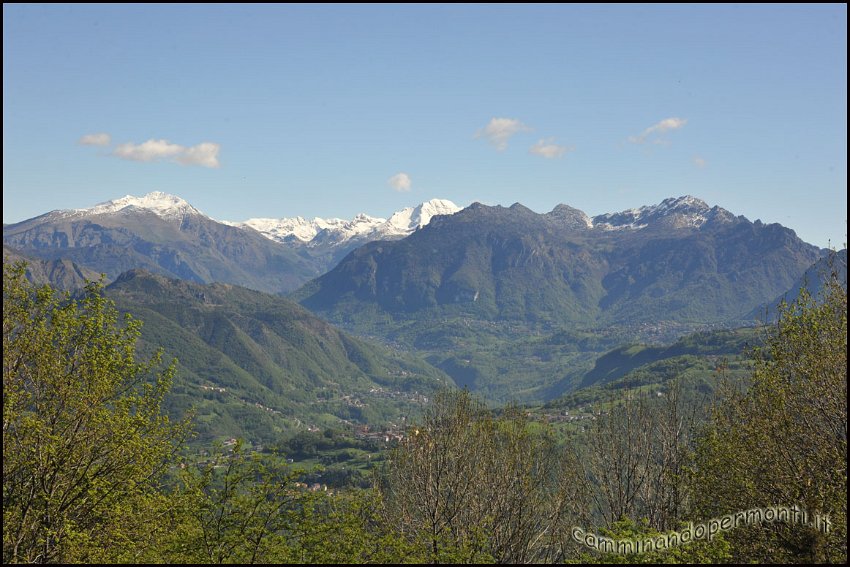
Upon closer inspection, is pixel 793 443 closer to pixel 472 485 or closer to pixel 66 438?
pixel 472 485

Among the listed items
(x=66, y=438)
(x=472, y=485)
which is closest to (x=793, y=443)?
(x=472, y=485)

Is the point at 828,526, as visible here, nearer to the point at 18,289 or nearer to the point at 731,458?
the point at 731,458

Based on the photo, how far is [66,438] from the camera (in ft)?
107

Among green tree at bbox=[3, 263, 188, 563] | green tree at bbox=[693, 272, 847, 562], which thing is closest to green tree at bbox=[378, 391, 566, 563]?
green tree at bbox=[693, 272, 847, 562]

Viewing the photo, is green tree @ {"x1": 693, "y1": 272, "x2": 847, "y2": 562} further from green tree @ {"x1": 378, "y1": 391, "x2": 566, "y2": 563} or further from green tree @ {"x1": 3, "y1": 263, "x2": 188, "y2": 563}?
green tree @ {"x1": 3, "y1": 263, "x2": 188, "y2": 563}

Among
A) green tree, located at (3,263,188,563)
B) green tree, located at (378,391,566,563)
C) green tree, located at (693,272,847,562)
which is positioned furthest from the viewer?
green tree, located at (378,391,566,563)

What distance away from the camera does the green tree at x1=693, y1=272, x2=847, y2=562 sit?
102 feet

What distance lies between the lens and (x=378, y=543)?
91.9ft

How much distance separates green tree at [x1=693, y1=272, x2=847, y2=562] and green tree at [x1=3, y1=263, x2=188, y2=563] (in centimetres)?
3220

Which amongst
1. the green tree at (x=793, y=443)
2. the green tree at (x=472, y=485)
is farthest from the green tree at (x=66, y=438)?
the green tree at (x=793, y=443)

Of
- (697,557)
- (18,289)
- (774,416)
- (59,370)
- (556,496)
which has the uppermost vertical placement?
(18,289)

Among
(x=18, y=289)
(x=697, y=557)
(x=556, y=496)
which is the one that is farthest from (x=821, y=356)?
(x=18, y=289)

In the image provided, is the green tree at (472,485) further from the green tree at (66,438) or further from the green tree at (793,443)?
the green tree at (66,438)

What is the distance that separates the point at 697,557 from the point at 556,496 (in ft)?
59.6
